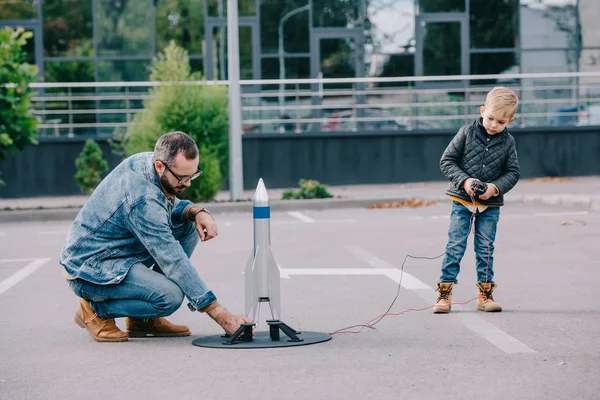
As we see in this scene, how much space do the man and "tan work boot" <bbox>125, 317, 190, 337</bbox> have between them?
0.06 feet

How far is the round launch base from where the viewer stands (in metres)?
6.82

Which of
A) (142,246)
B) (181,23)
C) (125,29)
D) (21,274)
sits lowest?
(21,274)

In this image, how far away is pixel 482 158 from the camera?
27.3 feet

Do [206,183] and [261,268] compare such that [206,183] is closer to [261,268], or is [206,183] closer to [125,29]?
[125,29]

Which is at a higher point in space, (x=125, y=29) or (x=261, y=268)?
(x=125, y=29)

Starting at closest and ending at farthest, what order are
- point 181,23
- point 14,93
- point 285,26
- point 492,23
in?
point 14,93
point 181,23
point 285,26
point 492,23

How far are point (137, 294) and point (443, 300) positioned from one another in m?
2.25

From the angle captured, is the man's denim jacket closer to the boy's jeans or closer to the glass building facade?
the boy's jeans

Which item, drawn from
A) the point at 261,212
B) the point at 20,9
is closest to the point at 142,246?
the point at 261,212

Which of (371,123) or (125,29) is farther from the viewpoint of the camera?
(125,29)

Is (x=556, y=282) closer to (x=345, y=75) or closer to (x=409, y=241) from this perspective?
(x=409, y=241)

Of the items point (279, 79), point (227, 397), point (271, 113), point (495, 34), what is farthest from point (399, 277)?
point (495, 34)

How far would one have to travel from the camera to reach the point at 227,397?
555cm

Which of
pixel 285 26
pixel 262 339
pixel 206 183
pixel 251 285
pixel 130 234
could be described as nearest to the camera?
pixel 251 285
